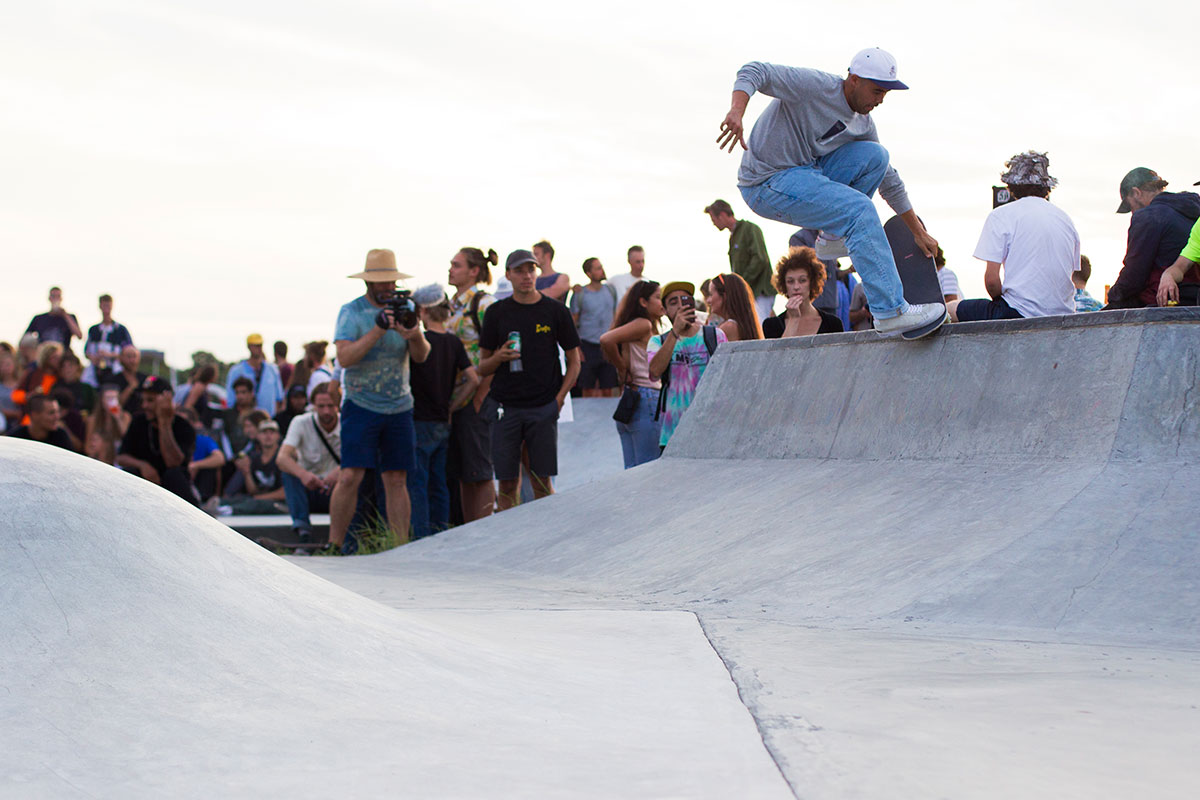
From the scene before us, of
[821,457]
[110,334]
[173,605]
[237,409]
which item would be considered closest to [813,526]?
[821,457]

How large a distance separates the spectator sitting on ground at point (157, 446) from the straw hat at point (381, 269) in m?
3.78

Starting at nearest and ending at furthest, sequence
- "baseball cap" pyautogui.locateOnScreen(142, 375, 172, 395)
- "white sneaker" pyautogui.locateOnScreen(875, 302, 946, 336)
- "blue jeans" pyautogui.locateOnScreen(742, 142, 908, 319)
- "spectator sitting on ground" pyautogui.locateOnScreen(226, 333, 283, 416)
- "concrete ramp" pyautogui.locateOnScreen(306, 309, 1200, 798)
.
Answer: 1. "concrete ramp" pyautogui.locateOnScreen(306, 309, 1200, 798)
2. "blue jeans" pyautogui.locateOnScreen(742, 142, 908, 319)
3. "white sneaker" pyautogui.locateOnScreen(875, 302, 946, 336)
4. "baseball cap" pyautogui.locateOnScreen(142, 375, 172, 395)
5. "spectator sitting on ground" pyautogui.locateOnScreen(226, 333, 283, 416)

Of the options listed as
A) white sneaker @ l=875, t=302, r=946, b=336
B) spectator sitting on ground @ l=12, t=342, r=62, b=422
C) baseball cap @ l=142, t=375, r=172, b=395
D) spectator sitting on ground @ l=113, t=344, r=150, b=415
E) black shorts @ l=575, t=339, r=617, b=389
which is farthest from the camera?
spectator sitting on ground @ l=113, t=344, r=150, b=415

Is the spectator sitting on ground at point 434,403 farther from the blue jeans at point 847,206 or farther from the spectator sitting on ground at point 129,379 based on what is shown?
the spectator sitting on ground at point 129,379

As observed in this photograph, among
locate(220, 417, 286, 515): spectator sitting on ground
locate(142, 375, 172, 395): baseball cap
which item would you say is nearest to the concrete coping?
locate(142, 375, 172, 395): baseball cap

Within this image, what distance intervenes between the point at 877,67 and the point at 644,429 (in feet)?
12.2

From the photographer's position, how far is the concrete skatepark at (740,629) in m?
2.32

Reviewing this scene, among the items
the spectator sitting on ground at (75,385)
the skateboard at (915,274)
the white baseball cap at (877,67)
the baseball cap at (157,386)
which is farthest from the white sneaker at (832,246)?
the spectator sitting on ground at (75,385)

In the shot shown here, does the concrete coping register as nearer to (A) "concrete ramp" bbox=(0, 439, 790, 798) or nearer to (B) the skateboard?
(B) the skateboard

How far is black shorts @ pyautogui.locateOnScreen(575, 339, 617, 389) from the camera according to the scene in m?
13.0

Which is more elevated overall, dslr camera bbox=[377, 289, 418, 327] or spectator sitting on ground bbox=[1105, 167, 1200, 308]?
spectator sitting on ground bbox=[1105, 167, 1200, 308]

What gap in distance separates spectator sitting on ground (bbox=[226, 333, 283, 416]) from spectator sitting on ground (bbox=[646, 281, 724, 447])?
288 inches

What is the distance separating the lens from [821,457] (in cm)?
667

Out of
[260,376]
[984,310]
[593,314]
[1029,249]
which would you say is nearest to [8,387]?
[260,376]
